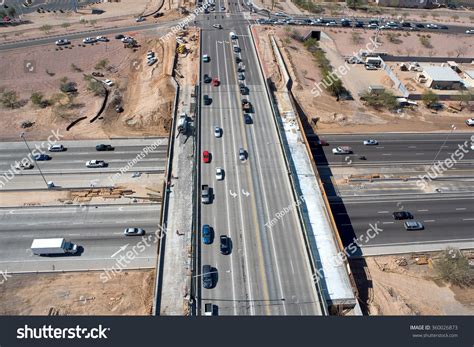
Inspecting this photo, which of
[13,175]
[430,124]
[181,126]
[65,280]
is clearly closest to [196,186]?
[181,126]

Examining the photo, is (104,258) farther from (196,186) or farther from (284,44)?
(284,44)

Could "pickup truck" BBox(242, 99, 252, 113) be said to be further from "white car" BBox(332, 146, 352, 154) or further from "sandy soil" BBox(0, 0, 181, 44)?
"sandy soil" BBox(0, 0, 181, 44)

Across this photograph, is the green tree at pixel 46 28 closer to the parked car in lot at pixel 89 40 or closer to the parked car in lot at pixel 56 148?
the parked car in lot at pixel 89 40

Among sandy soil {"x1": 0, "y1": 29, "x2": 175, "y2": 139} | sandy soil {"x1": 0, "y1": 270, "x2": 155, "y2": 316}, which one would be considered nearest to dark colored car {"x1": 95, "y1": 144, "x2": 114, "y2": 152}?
sandy soil {"x1": 0, "y1": 29, "x2": 175, "y2": 139}

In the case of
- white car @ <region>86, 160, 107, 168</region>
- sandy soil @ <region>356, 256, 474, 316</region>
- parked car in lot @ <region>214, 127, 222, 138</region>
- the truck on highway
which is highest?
parked car in lot @ <region>214, 127, 222, 138</region>

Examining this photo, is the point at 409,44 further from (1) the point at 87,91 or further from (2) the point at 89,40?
(2) the point at 89,40

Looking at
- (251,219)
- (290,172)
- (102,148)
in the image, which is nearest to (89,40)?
(102,148)
